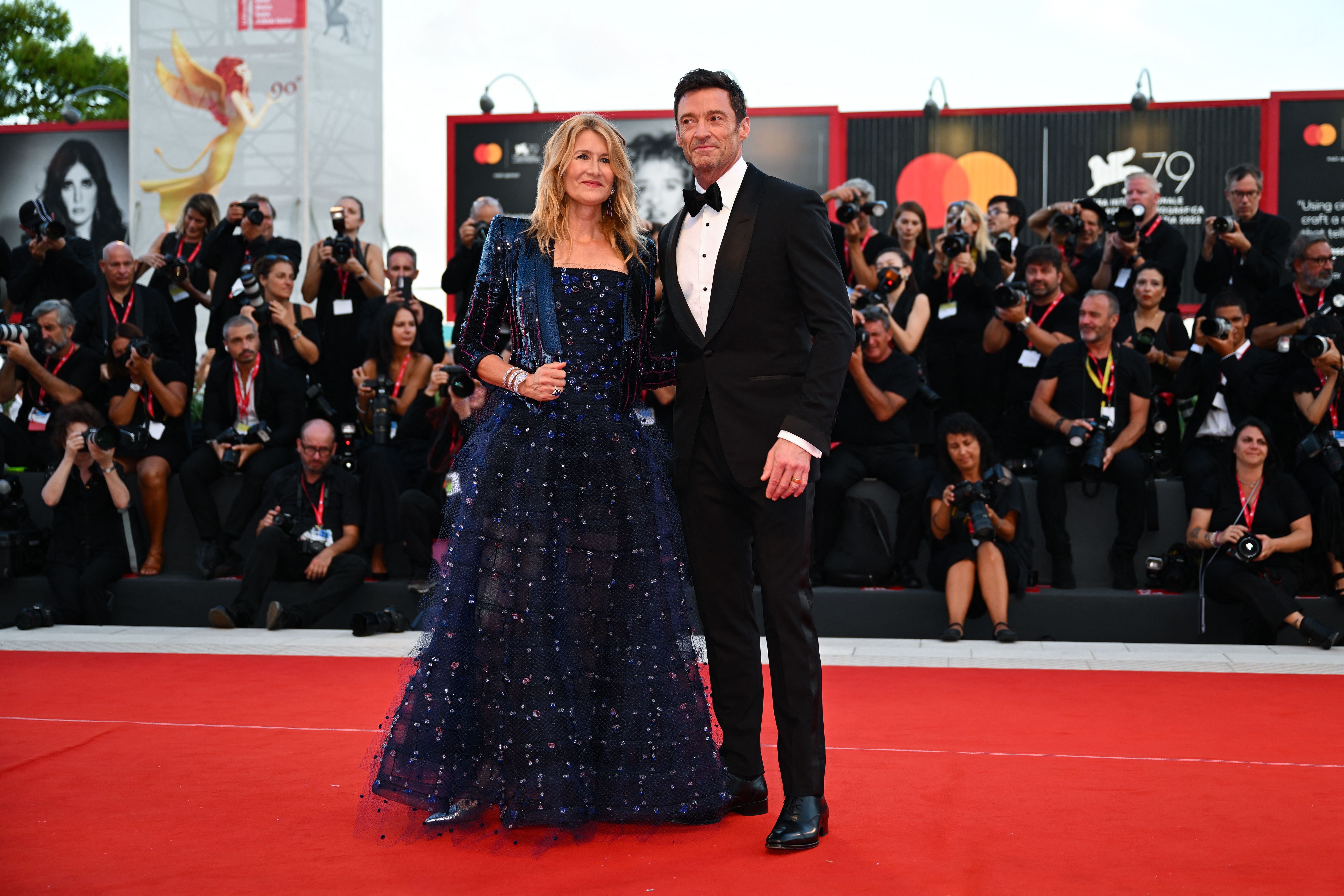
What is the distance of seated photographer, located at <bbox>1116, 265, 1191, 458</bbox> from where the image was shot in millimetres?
6473

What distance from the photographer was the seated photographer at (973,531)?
18.6 feet

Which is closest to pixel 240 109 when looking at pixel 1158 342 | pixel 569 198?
pixel 1158 342

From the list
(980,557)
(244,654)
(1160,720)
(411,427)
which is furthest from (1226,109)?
(244,654)

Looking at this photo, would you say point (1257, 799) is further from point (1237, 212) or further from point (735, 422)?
point (1237, 212)

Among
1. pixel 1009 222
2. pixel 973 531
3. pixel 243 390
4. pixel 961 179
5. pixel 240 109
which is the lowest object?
pixel 973 531

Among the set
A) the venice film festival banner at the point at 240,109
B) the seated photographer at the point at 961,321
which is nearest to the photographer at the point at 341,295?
the seated photographer at the point at 961,321

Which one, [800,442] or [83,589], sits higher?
[800,442]

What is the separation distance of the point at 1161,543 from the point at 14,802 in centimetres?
503

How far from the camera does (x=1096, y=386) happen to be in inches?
243

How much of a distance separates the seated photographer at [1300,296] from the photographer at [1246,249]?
8.5 inches

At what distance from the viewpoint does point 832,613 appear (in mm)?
6008

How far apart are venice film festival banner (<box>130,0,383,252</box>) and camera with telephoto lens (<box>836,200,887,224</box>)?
31.3 ft

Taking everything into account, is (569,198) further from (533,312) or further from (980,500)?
(980,500)

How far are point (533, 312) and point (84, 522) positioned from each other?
448 cm
